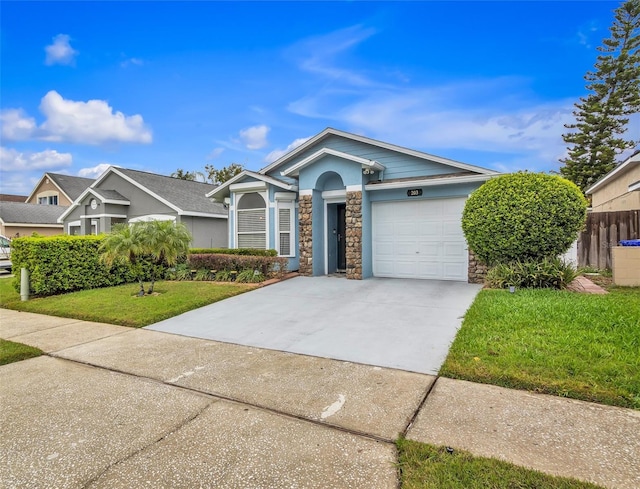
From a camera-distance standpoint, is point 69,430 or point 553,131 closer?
point 69,430

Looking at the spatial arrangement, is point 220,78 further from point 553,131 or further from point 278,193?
point 553,131

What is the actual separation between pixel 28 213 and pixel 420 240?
3088 cm

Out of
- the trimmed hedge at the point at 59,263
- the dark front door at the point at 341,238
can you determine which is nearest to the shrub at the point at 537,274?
the dark front door at the point at 341,238

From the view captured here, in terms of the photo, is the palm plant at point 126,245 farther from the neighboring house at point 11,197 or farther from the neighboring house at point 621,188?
the neighboring house at point 11,197

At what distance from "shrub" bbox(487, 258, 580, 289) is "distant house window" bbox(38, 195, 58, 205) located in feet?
119

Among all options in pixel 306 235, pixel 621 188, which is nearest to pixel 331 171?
pixel 306 235

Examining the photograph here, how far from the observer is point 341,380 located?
4094 millimetres

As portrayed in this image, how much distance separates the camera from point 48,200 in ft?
106

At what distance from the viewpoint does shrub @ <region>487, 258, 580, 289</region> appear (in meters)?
8.14

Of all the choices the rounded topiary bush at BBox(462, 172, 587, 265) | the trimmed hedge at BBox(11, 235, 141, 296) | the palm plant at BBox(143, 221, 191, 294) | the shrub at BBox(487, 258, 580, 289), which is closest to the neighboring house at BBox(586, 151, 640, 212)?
the rounded topiary bush at BBox(462, 172, 587, 265)

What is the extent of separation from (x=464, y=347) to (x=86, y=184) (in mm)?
37494

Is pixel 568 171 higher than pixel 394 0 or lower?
lower

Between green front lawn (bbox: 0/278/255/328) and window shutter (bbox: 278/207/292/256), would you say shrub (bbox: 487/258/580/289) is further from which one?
window shutter (bbox: 278/207/292/256)

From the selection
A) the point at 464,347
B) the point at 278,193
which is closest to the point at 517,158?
the point at 278,193
